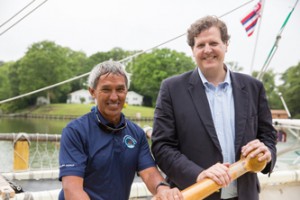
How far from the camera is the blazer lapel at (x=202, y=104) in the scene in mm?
1963

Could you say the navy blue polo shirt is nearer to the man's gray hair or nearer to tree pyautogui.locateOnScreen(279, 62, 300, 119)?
the man's gray hair

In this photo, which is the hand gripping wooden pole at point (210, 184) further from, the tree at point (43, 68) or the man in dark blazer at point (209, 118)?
the tree at point (43, 68)

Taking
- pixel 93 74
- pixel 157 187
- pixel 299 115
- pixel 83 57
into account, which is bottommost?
pixel 299 115

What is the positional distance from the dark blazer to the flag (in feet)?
23.1

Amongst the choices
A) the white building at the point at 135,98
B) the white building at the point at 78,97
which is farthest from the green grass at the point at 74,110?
the white building at the point at 78,97

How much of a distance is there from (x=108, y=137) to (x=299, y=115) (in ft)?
173

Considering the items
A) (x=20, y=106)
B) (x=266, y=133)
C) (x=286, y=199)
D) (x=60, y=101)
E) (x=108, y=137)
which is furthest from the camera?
(x=60, y=101)

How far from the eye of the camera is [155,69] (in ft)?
209

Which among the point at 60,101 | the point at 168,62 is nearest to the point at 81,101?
the point at 60,101

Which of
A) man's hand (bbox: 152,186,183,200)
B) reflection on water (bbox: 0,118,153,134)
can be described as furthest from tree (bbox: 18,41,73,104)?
man's hand (bbox: 152,186,183,200)

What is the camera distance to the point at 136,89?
218ft

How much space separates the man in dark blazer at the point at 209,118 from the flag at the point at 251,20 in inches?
277

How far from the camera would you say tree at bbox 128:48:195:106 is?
62500 millimetres

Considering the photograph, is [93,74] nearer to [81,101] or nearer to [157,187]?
[157,187]
